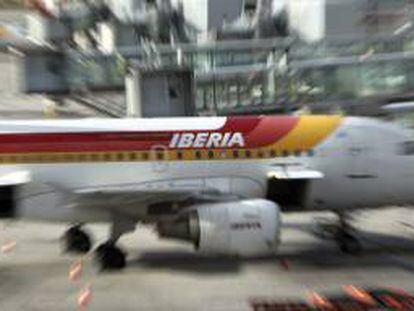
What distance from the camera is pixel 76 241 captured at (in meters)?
21.2

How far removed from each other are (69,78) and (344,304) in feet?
148

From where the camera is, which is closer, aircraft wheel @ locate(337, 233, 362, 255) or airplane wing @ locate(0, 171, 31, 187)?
airplane wing @ locate(0, 171, 31, 187)

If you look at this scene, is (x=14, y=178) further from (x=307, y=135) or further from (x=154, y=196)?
(x=307, y=135)

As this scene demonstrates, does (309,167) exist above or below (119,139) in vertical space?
below

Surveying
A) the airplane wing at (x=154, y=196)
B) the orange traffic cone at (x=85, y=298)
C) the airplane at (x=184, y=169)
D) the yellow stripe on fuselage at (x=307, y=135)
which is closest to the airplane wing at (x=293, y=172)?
the airplane at (x=184, y=169)

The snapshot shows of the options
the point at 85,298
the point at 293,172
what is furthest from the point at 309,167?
the point at 85,298

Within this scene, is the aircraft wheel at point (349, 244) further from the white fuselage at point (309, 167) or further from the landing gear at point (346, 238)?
the white fuselage at point (309, 167)

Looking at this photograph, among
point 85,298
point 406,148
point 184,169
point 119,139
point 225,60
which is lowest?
point 85,298

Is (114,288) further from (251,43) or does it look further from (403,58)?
(251,43)

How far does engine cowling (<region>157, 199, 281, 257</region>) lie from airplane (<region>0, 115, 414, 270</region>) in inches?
3.4

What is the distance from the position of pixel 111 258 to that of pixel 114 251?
0.17 metres

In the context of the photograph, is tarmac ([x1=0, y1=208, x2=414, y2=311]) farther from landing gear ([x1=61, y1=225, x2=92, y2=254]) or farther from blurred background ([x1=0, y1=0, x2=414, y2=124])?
blurred background ([x1=0, y1=0, x2=414, y2=124])

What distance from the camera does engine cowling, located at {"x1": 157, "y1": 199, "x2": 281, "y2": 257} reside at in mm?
18562

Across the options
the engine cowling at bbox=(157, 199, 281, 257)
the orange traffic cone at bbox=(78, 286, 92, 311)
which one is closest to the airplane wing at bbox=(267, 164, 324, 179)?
the engine cowling at bbox=(157, 199, 281, 257)
